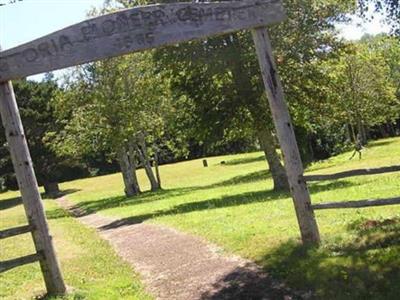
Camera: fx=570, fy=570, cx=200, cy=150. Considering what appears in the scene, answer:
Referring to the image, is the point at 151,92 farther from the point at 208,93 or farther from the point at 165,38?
the point at 165,38

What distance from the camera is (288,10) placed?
24.6 m

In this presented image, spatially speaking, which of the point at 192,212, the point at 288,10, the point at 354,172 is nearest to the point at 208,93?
the point at 288,10

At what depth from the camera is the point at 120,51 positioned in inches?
395

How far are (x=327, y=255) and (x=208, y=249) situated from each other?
3363 millimetres

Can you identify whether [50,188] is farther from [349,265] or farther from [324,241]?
[349,265]

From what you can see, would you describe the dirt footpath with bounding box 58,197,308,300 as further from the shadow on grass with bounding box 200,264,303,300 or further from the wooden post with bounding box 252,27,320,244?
the wooden post with bounding box 252,27,320,244

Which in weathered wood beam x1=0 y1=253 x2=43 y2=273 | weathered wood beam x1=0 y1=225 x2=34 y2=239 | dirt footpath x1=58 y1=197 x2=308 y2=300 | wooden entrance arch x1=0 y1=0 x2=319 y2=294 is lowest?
dirt footpath x1=58 y1=197 x2=308 y2=300

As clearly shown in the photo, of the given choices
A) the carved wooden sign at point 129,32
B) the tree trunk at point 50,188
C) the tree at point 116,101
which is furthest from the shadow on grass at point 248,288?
the tree trunk at point 50,188

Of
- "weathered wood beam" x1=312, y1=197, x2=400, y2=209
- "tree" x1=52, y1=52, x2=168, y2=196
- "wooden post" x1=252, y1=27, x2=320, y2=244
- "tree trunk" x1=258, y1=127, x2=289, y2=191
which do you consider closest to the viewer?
"weathered wood beam" x1=312, y1=197, x2=400, y2=209

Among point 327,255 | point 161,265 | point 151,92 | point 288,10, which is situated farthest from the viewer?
point 151,92

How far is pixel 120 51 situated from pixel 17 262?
4055 millimetres

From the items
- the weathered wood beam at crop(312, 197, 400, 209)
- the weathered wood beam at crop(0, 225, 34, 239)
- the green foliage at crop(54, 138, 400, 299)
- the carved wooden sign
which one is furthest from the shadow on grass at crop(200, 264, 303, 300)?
the carved wooden sign

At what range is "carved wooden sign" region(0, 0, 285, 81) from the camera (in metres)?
9.84

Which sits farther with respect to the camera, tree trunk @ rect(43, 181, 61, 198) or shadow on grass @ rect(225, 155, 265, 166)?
shadow on grass @ rect(225, 155, 265, 166)
